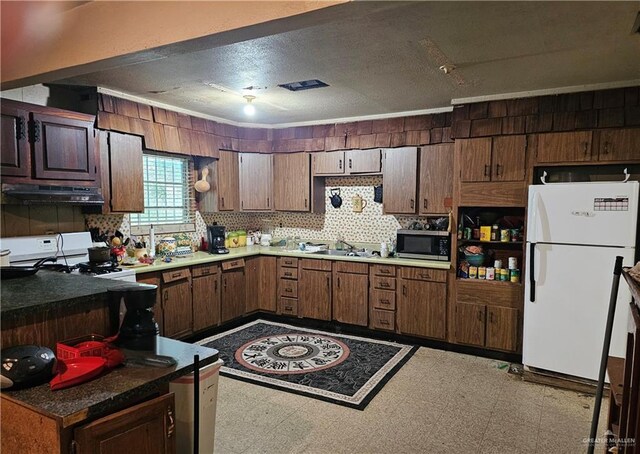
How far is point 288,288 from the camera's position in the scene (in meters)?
5.04

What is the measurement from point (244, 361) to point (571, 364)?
286 centimetres

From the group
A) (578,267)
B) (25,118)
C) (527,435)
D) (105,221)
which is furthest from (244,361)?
(578,267)

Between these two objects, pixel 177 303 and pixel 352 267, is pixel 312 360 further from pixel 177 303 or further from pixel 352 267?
pixel 177 303

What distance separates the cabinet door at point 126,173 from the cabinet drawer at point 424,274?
9.29 feet

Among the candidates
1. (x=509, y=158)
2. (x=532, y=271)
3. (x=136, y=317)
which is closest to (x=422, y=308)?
(x=532, y=271)

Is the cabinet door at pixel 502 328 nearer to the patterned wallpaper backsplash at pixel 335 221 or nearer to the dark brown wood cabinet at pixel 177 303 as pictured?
the patterned wallpaper backsplash at pixel 335 221

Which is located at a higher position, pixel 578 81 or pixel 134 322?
pixel 578 81

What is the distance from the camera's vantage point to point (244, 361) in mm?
3861

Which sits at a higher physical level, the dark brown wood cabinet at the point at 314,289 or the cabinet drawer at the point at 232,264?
the cabinet drawer at the point at 232,264

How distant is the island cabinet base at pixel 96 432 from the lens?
127cm

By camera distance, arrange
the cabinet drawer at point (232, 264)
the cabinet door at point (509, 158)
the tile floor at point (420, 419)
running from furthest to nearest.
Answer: the cabinet drawer at point (232, 264) → the cabinet door at point (509, 158) → the tile floor at point (420, 419)

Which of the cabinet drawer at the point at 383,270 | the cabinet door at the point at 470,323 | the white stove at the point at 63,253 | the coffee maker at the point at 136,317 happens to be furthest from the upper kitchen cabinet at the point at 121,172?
the cabinet door at the point at 470,323

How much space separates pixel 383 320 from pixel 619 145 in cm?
273

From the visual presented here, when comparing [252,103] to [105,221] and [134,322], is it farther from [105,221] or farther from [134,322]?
[134,322]
